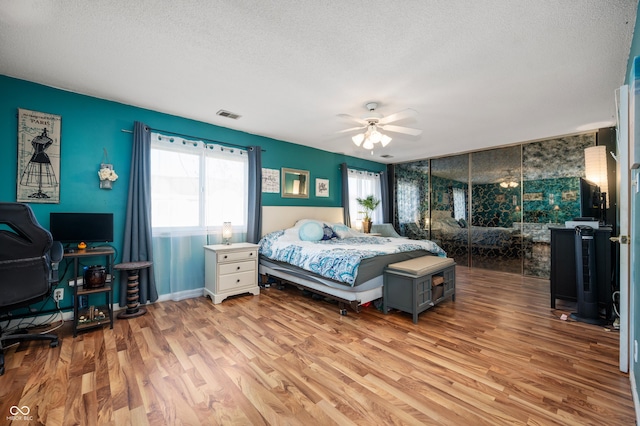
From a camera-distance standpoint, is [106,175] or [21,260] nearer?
[21,260]

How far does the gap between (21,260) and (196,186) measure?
6.65 ft

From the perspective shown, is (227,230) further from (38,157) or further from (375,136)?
(375,136)

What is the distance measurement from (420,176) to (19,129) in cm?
672

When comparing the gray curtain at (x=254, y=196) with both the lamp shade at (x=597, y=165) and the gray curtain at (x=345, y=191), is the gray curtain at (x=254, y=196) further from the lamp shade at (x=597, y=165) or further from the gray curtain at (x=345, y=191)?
the lamp shade at (x=597, y=165)

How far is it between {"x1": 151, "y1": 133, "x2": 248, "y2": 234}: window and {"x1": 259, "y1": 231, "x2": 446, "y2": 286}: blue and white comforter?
2.31 feet

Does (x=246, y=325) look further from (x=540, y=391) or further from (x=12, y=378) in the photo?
(x=540, y=391)

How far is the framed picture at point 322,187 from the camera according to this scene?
5.57 m

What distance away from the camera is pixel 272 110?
349 cm

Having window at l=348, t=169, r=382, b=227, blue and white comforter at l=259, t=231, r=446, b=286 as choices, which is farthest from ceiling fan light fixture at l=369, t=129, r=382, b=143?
window at l=348, t=169, r=382, b=227

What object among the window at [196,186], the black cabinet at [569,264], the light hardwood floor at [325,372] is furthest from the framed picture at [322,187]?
the black cabinet at [569,264]

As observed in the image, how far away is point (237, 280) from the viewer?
371 cm

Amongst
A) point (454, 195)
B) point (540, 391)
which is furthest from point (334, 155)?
point (540, 391)

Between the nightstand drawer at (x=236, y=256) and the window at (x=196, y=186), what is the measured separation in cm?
62

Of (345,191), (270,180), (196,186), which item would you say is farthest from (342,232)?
(196,186)
